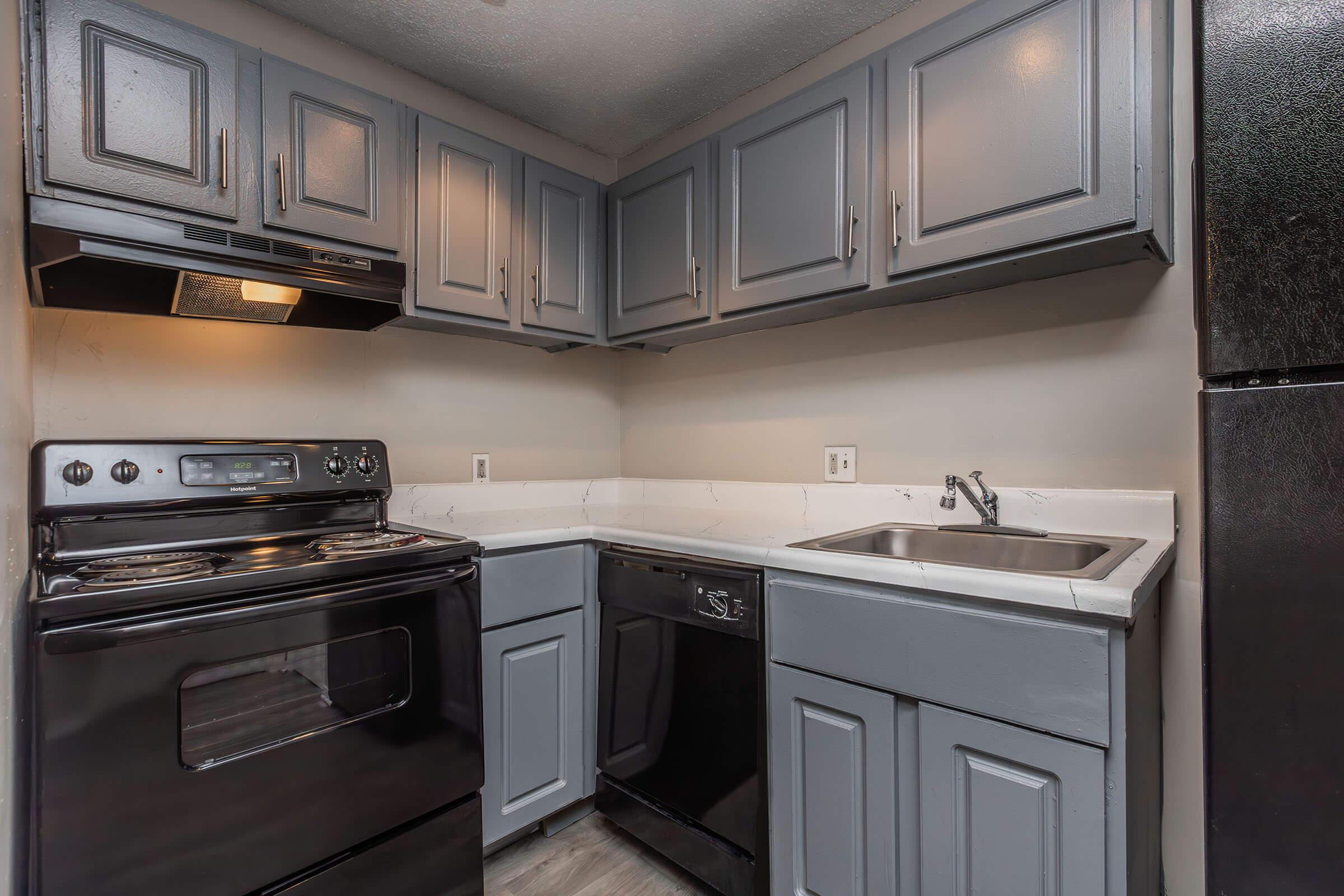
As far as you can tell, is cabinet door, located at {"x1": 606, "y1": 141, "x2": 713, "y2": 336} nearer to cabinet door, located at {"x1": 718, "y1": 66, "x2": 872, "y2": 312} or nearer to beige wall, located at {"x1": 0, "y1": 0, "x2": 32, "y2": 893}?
cabinet door, located at {"x1": 718, "y1": 66, "x2": 872, "y2": 312}

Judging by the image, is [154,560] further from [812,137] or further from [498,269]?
[812,137]

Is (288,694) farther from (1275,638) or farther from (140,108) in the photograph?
(1275,638)

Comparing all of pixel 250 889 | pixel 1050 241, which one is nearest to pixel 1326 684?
pixel 1050 241

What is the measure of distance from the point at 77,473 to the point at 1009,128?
2130 mm

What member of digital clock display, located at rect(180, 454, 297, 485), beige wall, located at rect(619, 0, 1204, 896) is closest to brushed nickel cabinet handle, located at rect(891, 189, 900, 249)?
beige wall, located at rect(619, 0, 1204, 896)

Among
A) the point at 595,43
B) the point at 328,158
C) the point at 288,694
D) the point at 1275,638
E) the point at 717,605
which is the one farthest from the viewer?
the point at 595,43

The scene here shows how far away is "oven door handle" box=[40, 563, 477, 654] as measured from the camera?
39.0 inches

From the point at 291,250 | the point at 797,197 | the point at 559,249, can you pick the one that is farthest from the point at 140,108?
the point at 797,197

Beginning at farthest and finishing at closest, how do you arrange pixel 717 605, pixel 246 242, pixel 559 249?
pixel 559 249, pixel 717 605, pixel 246 242

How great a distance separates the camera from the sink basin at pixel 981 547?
4.46ft

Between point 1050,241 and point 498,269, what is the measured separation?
150cm

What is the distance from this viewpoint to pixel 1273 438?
423 millimetres

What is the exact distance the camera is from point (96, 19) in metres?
1.25

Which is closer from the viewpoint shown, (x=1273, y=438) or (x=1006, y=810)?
(x=1273, y=438)
